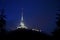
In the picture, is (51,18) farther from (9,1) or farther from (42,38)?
(9,1)

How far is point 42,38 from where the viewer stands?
2.16 metres

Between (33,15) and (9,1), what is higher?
(9,1)

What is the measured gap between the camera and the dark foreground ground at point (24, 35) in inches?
85.0

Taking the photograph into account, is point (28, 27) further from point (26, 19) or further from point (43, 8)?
point (43, 8)

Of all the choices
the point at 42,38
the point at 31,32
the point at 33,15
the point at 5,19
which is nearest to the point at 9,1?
the point at 5,19

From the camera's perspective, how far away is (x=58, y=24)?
217 centimetres

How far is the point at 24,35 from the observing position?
218 cm

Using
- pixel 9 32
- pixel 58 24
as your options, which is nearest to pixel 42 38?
pixel 58 24

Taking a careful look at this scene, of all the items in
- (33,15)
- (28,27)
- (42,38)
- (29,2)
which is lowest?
(42,38)

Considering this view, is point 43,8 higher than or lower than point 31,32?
higher

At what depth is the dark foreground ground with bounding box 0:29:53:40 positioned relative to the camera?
2158 millimetres

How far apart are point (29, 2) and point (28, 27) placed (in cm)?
36

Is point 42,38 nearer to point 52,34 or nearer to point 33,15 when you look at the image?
point 52,34

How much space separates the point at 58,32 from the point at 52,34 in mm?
90
